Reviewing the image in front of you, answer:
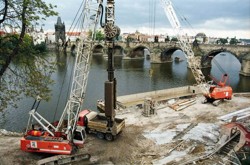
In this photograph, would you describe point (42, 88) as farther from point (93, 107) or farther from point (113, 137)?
point (93, 107)

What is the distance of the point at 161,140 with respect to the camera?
20344 mm

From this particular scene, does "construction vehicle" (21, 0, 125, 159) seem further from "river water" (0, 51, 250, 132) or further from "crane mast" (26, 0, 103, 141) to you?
"river water" (0, 51, 250, 132)

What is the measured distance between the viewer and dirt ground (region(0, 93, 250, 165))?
17.4 m

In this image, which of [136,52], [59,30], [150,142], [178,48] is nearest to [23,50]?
[150,142]

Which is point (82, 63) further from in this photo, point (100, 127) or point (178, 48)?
point (178, 48)

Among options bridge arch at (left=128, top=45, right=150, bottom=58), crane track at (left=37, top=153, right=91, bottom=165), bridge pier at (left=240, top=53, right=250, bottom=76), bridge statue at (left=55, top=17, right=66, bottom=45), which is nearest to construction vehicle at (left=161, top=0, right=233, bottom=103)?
crane track at (left=37, top=153, right=91, bottom=165)

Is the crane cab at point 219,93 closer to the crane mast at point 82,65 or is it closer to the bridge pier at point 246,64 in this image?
the crane mast at point 82,65

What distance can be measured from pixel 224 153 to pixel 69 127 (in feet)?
36.5

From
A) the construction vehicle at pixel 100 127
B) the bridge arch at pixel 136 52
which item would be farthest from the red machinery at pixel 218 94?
the bridge arch at pixel 136 52

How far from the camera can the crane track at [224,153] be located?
16.6m

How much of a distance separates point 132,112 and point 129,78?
34272mm

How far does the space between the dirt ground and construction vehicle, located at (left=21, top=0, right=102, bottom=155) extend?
993 millimetres

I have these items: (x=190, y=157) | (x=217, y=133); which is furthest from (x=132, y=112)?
(x=190, y=157)

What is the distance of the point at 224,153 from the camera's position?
17734 millimetres
